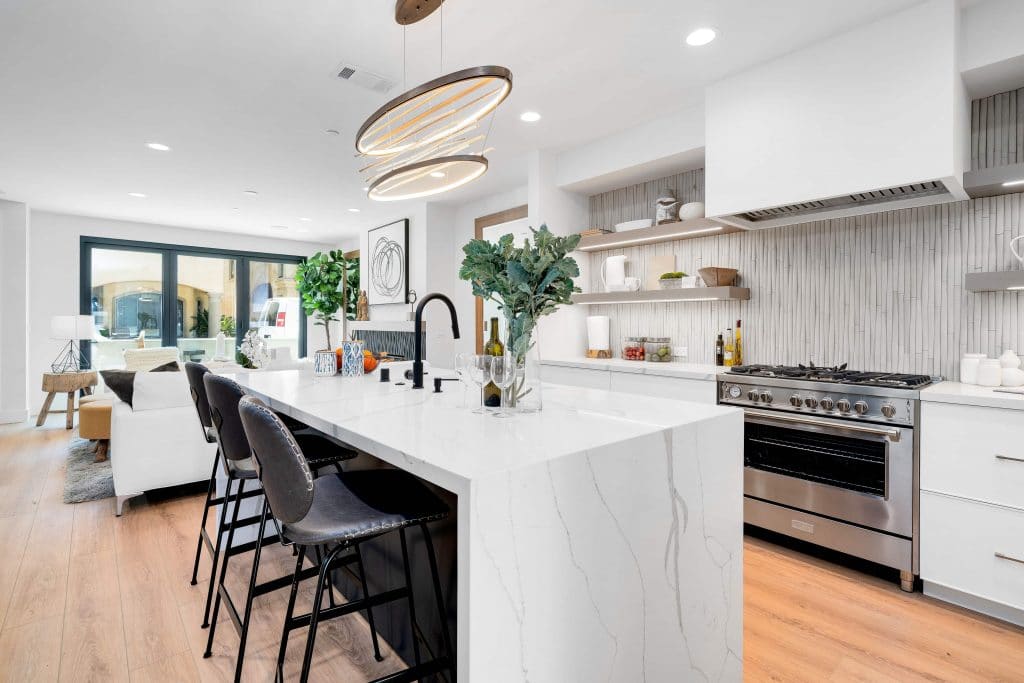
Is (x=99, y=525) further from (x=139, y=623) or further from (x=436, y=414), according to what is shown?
(x=436, y=414)

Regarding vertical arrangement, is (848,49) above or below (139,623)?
above

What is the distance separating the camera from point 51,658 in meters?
1.86

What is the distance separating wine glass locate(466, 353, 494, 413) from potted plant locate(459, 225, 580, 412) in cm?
8

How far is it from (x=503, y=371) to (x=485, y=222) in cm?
437

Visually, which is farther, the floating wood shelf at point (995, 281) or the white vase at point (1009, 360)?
the white vase at point (1009, 360)

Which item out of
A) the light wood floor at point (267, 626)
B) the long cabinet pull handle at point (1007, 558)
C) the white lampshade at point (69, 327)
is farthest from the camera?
the white lampshade at point (69, 327)

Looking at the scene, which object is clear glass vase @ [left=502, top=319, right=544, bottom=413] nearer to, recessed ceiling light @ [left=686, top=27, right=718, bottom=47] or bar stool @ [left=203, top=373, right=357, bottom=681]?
bar stool @ [left=203, top=373, right=357, bottom=681]

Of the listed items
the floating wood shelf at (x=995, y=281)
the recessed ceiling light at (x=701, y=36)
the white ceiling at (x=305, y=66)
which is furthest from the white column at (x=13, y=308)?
the floating wood shelf at (x=995, y=281)

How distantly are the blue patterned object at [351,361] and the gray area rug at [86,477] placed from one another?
2.36 m

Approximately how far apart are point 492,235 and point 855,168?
3.65 m

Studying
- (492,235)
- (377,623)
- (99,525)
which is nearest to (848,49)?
(377,623)

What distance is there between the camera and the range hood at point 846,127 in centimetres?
223

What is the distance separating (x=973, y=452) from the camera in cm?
216

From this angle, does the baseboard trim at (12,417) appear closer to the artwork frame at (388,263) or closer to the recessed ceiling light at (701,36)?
the artwork frame at (388,263)
